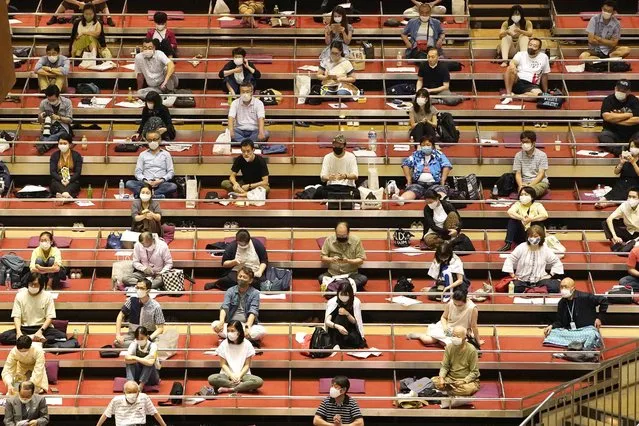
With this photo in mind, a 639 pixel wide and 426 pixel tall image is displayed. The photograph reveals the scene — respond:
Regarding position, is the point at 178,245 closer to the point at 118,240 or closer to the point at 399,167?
the point at 118,240

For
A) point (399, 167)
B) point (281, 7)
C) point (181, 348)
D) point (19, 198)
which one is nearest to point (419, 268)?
point (399, 167)

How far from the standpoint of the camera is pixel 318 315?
1413 centimetres

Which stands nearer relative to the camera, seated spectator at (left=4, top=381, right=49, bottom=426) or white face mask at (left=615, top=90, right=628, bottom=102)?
seated spectator at (left=4, top=381, right=49, bottom=426)

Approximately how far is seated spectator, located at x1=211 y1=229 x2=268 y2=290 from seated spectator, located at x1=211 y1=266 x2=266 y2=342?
57 cm

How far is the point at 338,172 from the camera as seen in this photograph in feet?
51.4

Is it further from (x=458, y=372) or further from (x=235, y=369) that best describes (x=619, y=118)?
(x=235, y=369)

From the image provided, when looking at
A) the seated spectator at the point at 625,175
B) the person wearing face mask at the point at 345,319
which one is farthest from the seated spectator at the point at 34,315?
the seated spectator at the point at 625,175

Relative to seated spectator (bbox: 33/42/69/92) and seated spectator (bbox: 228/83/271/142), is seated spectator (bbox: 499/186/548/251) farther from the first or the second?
seated spectator (bbox: 33/42/69/92)

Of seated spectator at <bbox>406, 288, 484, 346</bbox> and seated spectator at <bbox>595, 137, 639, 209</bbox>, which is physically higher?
seated spectator at <bbox>595, 137, 639, 209</bbox>

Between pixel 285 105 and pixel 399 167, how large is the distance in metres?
2.17

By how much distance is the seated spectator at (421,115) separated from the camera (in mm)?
16125

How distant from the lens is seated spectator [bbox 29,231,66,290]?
558 inches

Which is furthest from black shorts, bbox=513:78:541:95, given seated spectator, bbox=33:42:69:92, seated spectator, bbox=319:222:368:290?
seated spectator, bbox=33:42:69:92

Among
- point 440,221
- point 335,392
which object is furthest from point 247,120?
point 335,392
